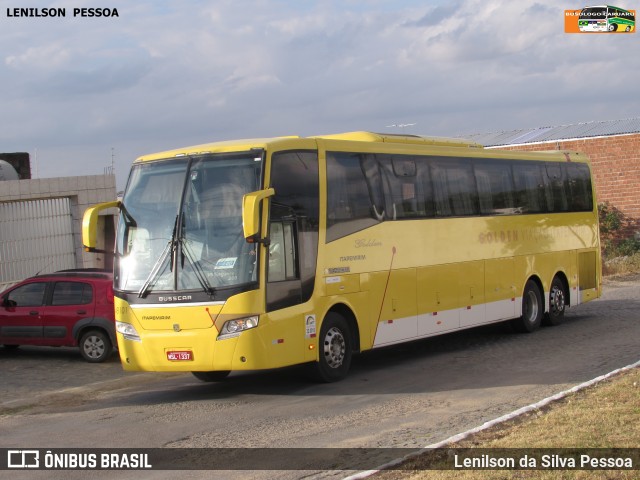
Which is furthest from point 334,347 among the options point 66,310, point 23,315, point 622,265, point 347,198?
point 622,265

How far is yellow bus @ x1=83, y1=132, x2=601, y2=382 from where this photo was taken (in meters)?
12.6

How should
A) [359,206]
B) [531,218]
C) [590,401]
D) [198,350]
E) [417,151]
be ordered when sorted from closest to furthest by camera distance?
1. [590,401]
2. [198,350]
3. [359,206]
4. [417,151]
5. [531,218]

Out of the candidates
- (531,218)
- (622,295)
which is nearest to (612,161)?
(622,295)

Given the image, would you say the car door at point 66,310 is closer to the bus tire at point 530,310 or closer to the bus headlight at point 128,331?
the bus headlight at point 128,331

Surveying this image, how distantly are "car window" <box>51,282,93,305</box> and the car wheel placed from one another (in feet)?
2.03

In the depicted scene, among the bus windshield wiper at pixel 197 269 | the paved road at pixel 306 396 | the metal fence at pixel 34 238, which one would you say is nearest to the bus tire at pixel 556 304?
the paved road at pixel 306 396

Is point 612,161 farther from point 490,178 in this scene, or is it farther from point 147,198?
point 147,198

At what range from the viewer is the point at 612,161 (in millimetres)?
38812

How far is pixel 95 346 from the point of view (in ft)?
56.7

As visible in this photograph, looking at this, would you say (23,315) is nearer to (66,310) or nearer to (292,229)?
(66,310)

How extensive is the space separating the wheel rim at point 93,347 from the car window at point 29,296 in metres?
1.24

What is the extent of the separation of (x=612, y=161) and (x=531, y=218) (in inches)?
809

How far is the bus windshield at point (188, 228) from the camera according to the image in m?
12.6

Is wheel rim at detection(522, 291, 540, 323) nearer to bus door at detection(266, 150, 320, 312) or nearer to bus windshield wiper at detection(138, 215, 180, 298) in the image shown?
bus door at detection(266, 150, 320, 312)
